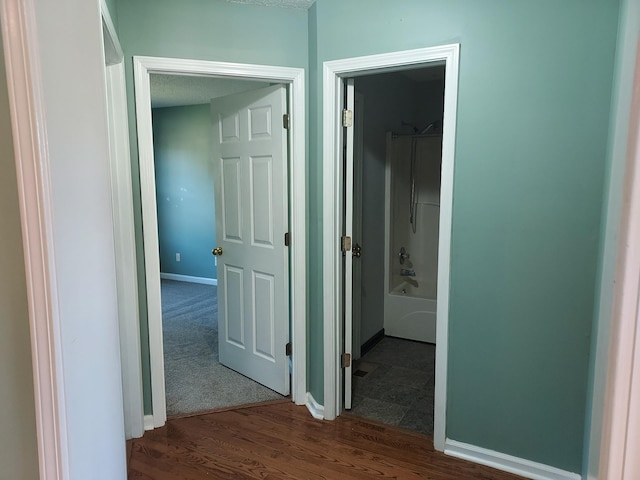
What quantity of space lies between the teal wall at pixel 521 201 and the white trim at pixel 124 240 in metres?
1.22

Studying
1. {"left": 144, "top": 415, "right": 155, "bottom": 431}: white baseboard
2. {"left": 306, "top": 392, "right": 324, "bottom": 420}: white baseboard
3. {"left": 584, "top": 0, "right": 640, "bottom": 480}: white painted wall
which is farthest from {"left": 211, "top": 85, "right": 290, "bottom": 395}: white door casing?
{"left": 584, "top": 0, "right": 640, "bottom": 480}: white painted wall

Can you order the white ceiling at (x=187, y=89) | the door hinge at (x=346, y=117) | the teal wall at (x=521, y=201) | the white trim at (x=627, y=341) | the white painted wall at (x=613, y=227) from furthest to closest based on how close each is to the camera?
the white ceiling at (x=187, y=89) < the door hinge at (x=346, y=117) < the teal wall at (x=521, y=201) < the white painted wall at (x=613, y=227) < the white trim at (x=627, y=341)

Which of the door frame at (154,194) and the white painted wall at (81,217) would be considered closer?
the white painted wall at (81,217)

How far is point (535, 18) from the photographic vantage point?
1.93 metres

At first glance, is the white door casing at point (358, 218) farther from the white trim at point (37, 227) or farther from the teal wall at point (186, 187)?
the teal wall at point (186, 187)

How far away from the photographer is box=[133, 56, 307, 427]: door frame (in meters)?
2.39

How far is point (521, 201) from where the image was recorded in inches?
80.8

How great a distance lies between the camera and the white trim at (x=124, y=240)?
2264mm

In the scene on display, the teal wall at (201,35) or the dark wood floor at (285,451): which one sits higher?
the teal wall at (201,35)

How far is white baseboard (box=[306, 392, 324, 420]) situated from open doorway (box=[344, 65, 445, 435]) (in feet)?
0.78

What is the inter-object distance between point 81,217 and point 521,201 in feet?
5.88

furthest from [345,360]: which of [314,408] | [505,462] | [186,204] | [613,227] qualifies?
[186,204]

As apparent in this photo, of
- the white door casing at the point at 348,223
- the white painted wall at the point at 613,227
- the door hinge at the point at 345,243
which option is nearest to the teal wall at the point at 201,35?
the white door casing at the point at 348,223

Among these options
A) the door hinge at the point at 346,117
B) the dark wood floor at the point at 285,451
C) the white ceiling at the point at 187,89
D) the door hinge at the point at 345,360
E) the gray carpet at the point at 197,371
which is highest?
the white ceiling at the point at 187,89
